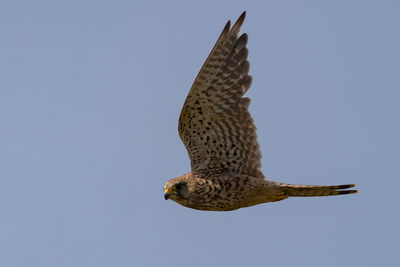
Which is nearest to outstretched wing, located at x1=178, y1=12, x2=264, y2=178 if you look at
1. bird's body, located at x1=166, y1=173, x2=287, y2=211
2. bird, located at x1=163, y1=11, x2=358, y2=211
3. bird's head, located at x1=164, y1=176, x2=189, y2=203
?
bird, located at x1=163, y1=11, x2=358, y2=211

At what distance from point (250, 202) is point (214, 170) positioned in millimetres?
764

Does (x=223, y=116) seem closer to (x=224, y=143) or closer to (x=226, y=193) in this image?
(x=224, y=143)

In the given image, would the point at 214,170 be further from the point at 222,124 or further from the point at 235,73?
the point at 235,73

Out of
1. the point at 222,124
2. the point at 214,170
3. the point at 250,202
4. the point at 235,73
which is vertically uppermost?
the point at 235,73

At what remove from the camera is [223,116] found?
8.76m

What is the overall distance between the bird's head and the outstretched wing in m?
0.46

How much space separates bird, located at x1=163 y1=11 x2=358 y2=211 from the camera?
8.52m

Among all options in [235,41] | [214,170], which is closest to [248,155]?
[214,170]

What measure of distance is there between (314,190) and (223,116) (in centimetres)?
176

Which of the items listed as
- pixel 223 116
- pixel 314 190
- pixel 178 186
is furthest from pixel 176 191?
pixel 314 190

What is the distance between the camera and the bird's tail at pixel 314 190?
27.4ft

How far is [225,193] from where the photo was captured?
8.53 metres

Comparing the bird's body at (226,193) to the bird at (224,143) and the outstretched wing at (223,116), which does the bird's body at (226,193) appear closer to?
the bird at (224,143)

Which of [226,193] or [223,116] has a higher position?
[223,116]
